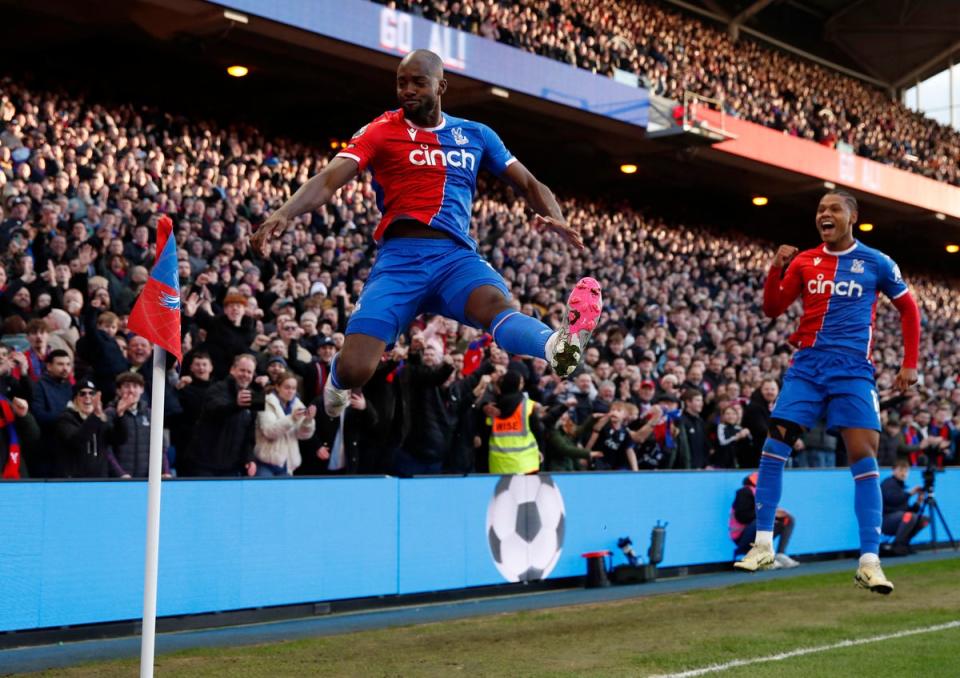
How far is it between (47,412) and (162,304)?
14.7 ft

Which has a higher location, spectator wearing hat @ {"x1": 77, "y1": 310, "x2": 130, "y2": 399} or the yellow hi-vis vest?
spectator wearing hat @ {"x1": 77, "y1": 310, "x2": 130, "y2": 399}

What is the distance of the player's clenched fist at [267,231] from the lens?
6266 millimetres

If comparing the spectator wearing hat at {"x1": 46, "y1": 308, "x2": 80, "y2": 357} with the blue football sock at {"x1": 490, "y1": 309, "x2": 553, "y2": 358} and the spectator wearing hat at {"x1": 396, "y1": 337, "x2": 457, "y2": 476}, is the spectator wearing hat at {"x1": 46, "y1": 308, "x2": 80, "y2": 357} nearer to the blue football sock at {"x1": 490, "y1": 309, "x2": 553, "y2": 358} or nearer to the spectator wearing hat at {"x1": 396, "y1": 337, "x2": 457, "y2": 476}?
the spectator wearing hat at {"x1": 396, "y1": 337, "x2": 457, "y2": 476}

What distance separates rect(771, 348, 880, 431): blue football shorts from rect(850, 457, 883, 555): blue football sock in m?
0.30

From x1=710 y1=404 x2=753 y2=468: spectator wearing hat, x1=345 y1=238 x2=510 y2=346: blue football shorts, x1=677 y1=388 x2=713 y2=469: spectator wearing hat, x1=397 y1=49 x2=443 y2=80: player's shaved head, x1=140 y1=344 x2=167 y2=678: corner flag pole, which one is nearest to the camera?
x1=140 y1=344 x2=167 y2=678: corner flag pole

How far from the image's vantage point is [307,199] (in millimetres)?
6711

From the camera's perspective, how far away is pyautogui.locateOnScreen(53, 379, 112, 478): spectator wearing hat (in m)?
10.1

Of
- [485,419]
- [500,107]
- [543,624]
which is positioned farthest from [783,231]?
[543,624]

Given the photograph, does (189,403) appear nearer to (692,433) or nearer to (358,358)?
(358,358)

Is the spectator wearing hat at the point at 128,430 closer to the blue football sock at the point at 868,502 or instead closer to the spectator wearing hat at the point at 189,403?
the spectator wearing hat at the point at 189,403

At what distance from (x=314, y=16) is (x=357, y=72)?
275cm

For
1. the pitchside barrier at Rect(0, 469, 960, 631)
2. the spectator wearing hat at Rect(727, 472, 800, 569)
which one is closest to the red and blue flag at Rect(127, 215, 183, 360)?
the pitchside barrier at Rect(0, 469, 960, 631)

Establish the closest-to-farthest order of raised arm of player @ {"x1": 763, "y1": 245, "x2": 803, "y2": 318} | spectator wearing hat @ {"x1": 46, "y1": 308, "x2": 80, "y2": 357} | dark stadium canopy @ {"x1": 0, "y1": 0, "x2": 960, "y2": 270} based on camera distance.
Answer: raised arm of player @ {"x1": 763, "y1": 245, "x2": 803, "y2": 318}, spectator wearing hat @ {"x1": 46, "y1": 308, "x2": 80, "y2": 357}, dark stadium canopy @ {"x1": 0, "y1": 0, "x2": 960, "y2": 270}

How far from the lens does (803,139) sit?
31.9 meters
